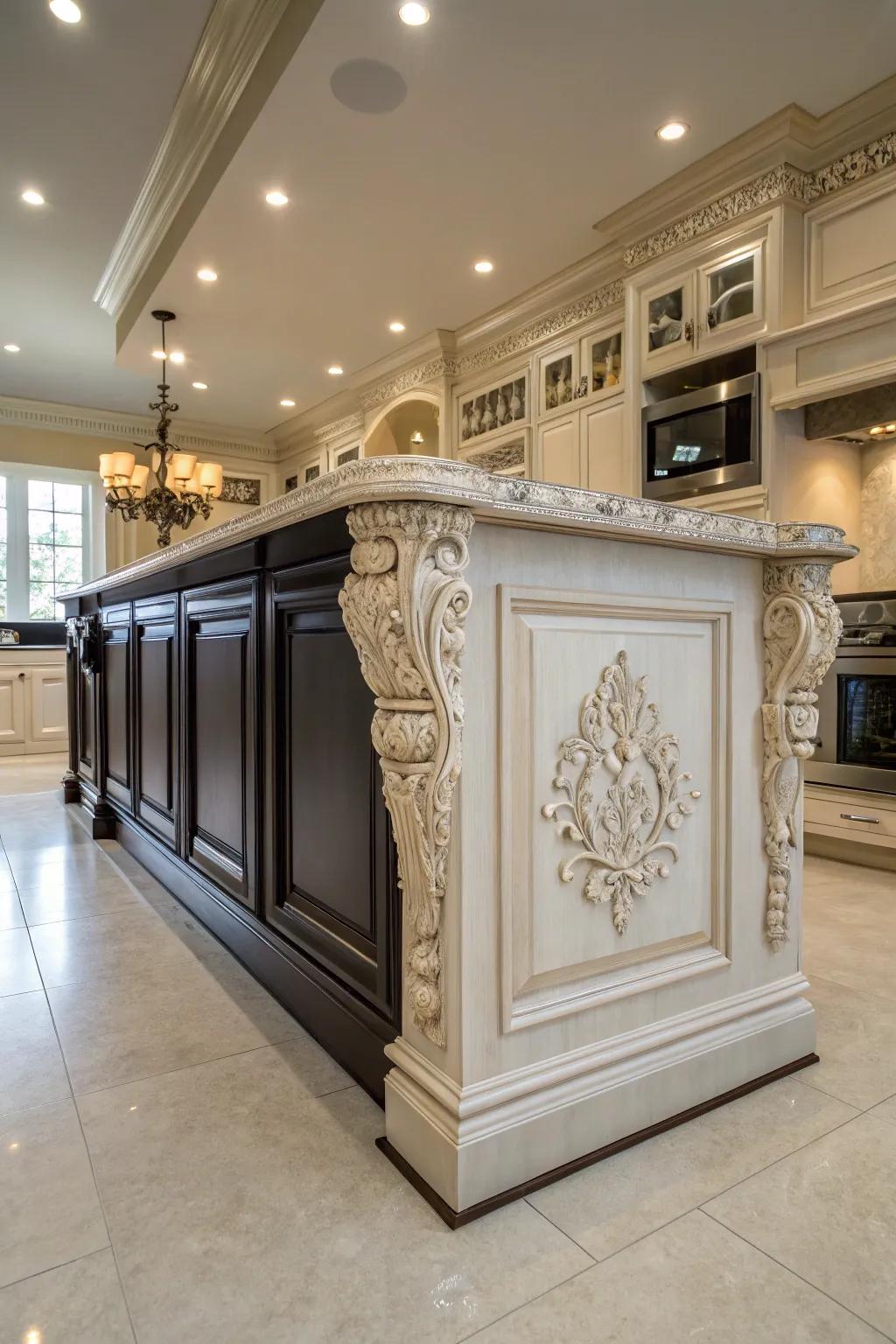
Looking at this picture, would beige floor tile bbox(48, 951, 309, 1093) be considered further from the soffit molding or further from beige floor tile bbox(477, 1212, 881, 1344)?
the soffit molding

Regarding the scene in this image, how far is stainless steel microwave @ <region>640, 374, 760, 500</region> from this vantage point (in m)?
3.26

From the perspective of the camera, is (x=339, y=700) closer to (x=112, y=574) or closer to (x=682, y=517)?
(x=682, y=517)

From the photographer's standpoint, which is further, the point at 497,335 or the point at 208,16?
the point at 497,335

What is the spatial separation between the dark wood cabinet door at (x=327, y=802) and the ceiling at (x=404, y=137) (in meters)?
2.25

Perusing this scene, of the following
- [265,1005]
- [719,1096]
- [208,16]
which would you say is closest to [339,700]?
[265,1005]

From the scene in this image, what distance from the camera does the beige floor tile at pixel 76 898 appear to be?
2314mm

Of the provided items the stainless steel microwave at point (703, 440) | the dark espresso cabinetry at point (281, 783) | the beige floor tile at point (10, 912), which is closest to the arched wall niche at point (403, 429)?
the stainless steel microwave at point (703, 440)

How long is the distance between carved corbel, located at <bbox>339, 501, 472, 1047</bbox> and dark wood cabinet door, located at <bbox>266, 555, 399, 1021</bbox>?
6.1 inches

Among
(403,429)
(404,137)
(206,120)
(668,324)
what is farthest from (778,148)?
(403,429)

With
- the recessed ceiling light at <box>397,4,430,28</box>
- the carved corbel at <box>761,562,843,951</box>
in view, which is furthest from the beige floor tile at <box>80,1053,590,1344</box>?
the recessed ceiling light at <box>397,4,430,28</box>

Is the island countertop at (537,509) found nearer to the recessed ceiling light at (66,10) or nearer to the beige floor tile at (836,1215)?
the beige floor tile at (836,1215)

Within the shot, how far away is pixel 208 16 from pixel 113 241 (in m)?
1.83

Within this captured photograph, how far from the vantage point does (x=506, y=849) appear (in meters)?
1.11

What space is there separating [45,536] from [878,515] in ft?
22.4
